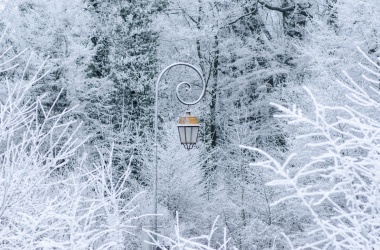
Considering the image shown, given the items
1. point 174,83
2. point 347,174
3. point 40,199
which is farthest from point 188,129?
point 174,83

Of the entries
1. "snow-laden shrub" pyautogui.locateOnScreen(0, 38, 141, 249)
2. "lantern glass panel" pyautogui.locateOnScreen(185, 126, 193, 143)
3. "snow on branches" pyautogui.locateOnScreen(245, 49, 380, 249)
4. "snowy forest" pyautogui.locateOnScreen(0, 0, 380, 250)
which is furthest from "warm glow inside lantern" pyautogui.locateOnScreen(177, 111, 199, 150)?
"snowy forest" pyautogui.locateOnScreen(0, 0, 380, 250)

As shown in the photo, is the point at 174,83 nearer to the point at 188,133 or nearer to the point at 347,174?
the point at 188,133

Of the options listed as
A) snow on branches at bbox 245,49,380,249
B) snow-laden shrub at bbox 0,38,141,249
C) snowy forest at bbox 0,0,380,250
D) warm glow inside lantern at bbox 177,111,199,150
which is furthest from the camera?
snowy forest at bbox 0,0,380,250

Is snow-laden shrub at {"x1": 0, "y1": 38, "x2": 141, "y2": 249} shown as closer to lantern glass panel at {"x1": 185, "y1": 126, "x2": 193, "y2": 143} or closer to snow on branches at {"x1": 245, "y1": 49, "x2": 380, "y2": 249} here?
snow on branches at {"x1": 245, "y1": 49, "x2": 380, "y2": 249}

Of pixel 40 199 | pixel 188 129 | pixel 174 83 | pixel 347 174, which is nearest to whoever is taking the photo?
pixel 347 174

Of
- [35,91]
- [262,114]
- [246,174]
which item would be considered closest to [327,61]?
[246,174]

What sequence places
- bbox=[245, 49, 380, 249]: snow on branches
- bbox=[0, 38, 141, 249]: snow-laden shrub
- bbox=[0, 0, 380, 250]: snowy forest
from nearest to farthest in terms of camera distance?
1. bbox=[245, 49, 380, 249]: snow on branches
2. bbox=[0, 38, 141, 249]: snow-laden shrub
3. bbox=[0, 0, 380, 250]: snowy forest

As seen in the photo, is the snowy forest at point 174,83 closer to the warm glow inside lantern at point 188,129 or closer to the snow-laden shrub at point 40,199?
the warm glow inside lantern at point 188,129

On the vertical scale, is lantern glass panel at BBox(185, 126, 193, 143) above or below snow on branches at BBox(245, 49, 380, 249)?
below

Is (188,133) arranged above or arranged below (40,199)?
above

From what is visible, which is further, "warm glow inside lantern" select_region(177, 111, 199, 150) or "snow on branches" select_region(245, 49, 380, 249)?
"warm glow inside lantern" select_region(177, 111, 199, 150)

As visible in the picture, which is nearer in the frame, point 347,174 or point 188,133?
point 347,174

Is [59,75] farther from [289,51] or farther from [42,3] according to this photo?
[289,51]

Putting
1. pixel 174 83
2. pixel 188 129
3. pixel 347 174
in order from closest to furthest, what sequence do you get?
pixel 347 174 → pixel 188 129 → pixel 174 83
